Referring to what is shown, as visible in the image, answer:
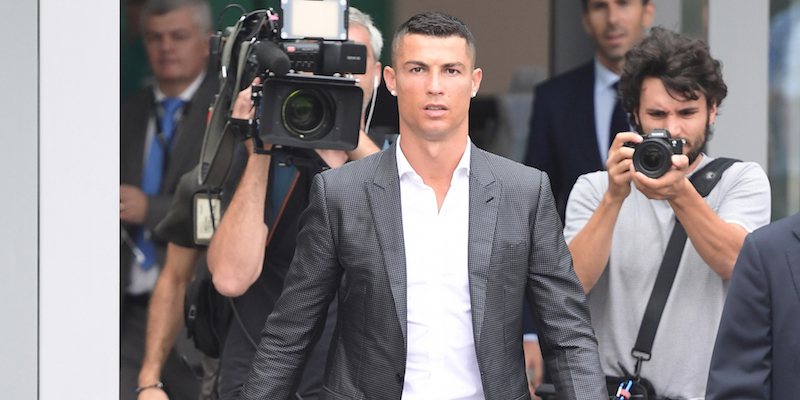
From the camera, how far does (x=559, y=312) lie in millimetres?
2490

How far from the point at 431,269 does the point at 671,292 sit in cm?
89

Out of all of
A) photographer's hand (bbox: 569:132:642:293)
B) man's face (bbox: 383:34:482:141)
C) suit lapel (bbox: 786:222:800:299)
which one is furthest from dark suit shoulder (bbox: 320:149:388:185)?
suit lapel (bbox: 786:222:800:299)

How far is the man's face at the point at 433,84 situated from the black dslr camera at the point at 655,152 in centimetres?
60

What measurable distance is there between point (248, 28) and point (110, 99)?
71cm

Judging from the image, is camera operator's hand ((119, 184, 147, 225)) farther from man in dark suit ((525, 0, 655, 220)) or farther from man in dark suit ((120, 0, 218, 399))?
man in dark suit ((525, 0, 655, 220))

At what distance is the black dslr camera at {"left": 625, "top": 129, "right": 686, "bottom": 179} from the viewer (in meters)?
2.82

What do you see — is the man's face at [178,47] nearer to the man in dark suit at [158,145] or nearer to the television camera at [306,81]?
the man in dark suit at [158,145]

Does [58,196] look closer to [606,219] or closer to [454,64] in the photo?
[454,64]

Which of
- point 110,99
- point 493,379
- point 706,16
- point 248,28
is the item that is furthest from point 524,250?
point 706,16

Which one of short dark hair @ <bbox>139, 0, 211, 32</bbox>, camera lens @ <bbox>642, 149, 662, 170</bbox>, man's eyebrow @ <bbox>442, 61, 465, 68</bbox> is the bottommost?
camera lens @ <bbox>642, 149, 662, 170</bbox>

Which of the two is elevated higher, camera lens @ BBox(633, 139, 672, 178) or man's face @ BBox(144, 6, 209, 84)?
man's face @ BBox(144, 6, 209, 84)

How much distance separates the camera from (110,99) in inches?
144

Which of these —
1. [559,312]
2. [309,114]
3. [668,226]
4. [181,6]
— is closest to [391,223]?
[559,312]

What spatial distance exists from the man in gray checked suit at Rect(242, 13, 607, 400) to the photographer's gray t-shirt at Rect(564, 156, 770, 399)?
1.71 ft
